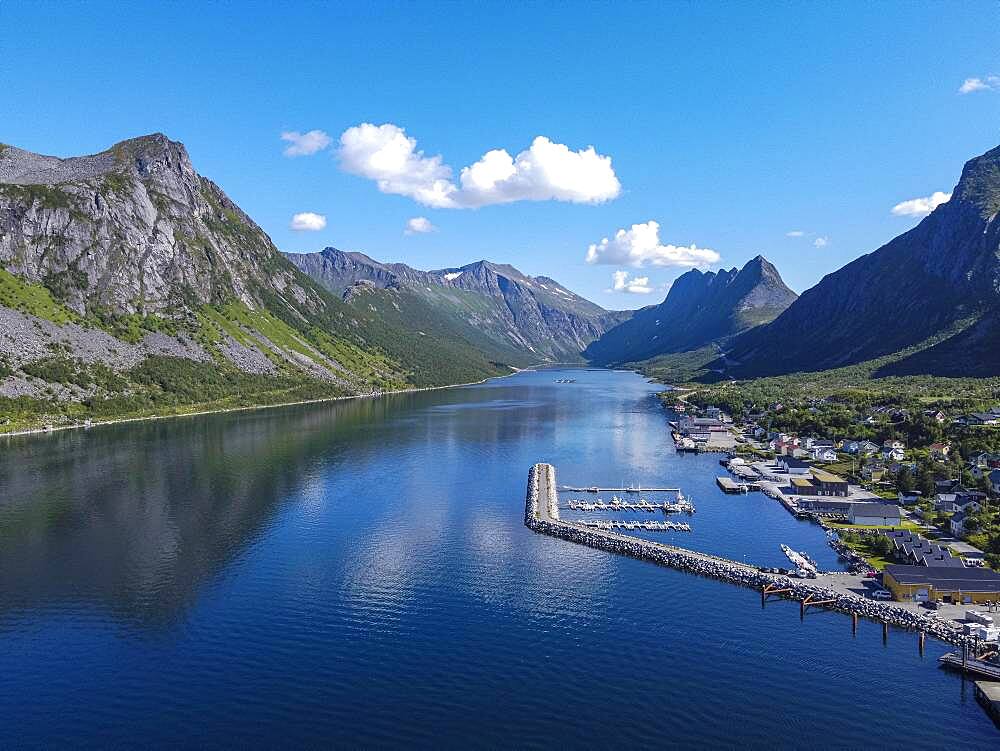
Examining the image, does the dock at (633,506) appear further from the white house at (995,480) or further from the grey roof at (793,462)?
the white house at (995,480)

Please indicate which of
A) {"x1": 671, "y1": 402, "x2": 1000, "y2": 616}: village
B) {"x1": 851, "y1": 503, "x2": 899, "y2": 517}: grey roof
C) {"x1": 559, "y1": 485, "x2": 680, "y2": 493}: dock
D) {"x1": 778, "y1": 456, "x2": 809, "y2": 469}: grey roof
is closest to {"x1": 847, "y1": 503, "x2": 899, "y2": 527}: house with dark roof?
{"x1": 851, "y1": 503, "x2": 899, "y2": 517}: grey roof

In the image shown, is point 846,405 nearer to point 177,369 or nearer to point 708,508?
point 708,508

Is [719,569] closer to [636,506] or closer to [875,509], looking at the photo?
[636,506]

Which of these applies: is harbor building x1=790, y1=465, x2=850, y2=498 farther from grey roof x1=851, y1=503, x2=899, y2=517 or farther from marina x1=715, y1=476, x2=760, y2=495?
grey roof x1=851, y1=503, x2=899, y2=517

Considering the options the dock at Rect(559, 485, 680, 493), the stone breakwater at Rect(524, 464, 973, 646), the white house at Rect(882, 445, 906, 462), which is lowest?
the stone breakwater at Rect(524, 464, 973, 646)

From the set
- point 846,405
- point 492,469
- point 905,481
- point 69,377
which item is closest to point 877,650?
point 905,481

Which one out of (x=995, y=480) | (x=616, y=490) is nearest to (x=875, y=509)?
(x=995, y=480)
